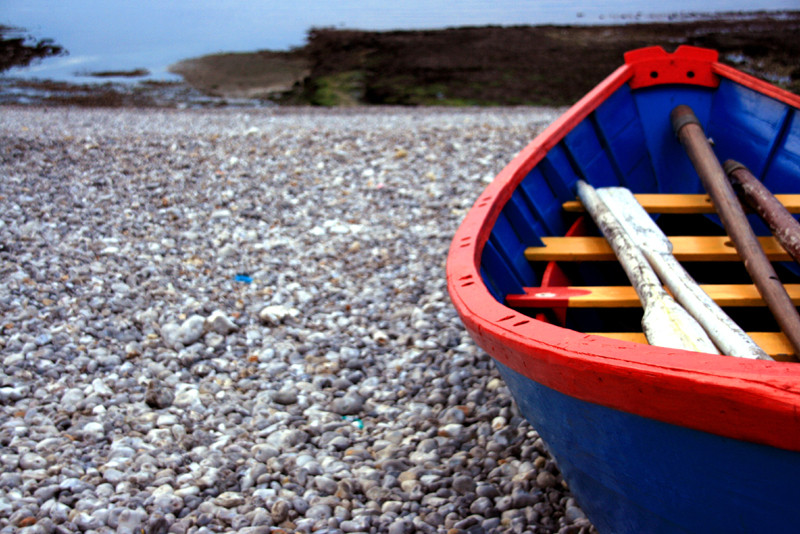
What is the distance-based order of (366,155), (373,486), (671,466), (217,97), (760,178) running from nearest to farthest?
(671,466)
(373,486)
(760,178)
(366,155)
(217,97)

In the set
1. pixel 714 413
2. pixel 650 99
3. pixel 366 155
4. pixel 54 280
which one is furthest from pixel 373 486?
pixel 366 155

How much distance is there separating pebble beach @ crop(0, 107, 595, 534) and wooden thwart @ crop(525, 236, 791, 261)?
94 cm

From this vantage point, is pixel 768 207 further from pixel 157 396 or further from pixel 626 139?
pixel 157 396

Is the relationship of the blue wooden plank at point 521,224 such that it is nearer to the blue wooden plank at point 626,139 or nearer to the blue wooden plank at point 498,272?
the blue wooden plank at point 498,272

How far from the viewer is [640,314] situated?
3508mm

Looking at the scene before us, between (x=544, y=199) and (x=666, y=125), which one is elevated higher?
(x=666, y=125)

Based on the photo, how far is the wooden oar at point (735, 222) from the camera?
99.3 inches

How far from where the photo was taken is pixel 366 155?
27.6ft

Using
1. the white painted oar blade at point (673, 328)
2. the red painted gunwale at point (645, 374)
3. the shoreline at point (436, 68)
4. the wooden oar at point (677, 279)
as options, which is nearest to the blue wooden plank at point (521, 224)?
the wooden oar at point (677, 279)

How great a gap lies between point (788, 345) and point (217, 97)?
1748 cm

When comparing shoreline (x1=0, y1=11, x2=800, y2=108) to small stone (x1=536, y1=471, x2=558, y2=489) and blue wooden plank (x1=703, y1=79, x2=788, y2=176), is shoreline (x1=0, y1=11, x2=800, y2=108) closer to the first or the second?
blue wooden plank (x1=703, y1=79, x2=788, y2=176)

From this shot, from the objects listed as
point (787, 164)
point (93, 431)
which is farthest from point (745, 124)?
point (93, 431)

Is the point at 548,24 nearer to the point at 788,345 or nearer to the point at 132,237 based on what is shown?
the point at 132,237

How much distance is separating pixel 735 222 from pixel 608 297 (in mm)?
952
